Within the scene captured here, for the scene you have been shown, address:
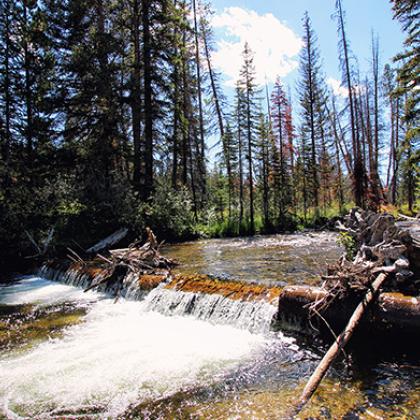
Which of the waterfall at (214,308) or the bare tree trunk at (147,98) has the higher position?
the bare tree trunk at (147,98)

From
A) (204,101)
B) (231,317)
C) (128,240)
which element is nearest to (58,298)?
(231,317)

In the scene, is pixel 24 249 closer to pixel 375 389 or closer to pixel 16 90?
pixel 16 90

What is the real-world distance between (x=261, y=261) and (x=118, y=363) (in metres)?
6.08


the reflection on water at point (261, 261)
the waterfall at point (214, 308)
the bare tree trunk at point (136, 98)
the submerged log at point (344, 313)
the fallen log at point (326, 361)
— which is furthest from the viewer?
the bare tree trunk at point (136, 98)

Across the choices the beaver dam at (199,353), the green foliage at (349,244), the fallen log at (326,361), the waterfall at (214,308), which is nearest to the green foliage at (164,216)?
the beaver dam at (199,353)

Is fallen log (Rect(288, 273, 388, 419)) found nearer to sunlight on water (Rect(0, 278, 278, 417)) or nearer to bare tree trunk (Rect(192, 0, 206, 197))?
sunlight on water (Rect(0, 278, 278, 417))

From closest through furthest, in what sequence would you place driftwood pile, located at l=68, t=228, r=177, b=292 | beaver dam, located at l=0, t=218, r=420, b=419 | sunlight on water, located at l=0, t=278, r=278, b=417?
1. beaver dam, located at l=0, t=218, r=420, b=419
2. sunlight on water, located at l=0, t=278, r=278, b=417
3. driftwood pile, located at l=68, t=228, r=177, b=292

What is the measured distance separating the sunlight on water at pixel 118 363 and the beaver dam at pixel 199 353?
0.02 metres

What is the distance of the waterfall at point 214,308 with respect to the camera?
6.02m

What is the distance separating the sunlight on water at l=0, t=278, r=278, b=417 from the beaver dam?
18 millimetres

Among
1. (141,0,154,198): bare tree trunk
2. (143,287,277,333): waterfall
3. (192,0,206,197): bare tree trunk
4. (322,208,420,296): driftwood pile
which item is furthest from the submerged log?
(192,0,206,197): bare tree trunk

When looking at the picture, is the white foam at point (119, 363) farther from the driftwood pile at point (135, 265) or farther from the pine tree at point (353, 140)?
the pine tree at point (353, 140)

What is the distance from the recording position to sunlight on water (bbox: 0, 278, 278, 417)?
4.06 m

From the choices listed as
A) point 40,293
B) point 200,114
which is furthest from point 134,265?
point 200,114
